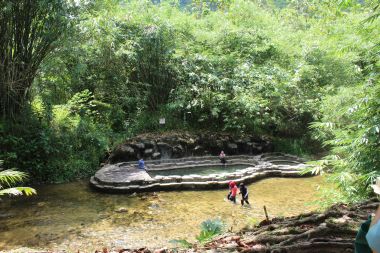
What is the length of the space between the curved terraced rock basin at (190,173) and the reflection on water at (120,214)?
1.54 ft

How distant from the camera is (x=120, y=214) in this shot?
10.6 meters

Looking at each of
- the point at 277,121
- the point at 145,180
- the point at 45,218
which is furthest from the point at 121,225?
the point at 277,121

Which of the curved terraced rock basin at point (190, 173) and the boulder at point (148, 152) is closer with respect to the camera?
the curved terraced rock basin at point (190, 173)

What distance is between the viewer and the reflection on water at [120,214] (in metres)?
8.62

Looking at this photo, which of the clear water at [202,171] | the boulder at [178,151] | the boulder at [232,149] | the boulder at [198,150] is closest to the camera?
the clear water at [202,171]

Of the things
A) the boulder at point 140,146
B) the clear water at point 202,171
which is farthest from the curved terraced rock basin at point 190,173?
the boulder at point 140,146

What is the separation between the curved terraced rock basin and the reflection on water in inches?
18.5

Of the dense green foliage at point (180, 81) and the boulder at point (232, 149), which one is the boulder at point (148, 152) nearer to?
the dense green foliage at point (180, 81)

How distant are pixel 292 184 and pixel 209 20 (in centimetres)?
1567

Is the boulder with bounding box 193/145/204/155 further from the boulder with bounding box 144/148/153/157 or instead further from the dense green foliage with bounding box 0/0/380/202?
the boulder with bounding box 144/148/153/157

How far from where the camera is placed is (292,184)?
14469mm

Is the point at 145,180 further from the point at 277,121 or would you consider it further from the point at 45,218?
the point at 277,121

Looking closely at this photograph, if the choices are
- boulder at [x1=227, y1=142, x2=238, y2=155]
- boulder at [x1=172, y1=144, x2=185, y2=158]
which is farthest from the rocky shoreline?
boulder at [x1=227, y1=142, x2=238, y2=155]

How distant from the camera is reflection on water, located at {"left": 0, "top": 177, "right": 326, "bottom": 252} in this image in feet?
28.3
